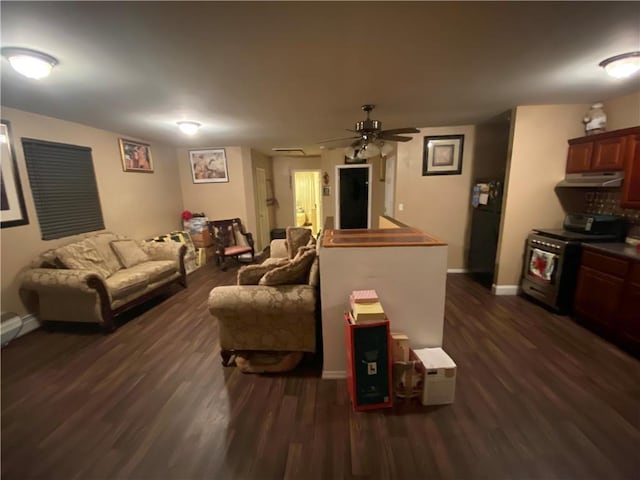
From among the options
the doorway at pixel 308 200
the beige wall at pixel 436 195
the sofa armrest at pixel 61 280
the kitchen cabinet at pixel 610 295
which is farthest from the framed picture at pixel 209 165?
the kitchen cabinet at pixel 610 295

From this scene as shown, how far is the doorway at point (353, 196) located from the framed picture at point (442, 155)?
1.80 meters

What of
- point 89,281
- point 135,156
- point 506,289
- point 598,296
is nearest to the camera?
point 598,296

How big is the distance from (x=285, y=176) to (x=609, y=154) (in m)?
6.27

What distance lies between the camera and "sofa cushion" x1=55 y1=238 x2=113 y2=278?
2938 millimetres

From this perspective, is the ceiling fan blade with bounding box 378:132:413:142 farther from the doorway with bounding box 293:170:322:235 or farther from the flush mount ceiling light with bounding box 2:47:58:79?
the doorway with bounding box 293:170:322:235

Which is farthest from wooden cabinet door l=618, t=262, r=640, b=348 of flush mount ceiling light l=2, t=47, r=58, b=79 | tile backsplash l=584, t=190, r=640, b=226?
flush mount ceiling light l=2, t=47, r=58, b=79

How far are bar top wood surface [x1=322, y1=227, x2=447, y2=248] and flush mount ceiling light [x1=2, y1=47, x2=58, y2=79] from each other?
88.2 inches

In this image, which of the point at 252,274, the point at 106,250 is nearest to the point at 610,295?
the point at 252,274

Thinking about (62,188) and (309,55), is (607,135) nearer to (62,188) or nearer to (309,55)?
(309,55)

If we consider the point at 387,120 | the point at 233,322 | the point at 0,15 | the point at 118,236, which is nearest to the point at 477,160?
the point at 387,120

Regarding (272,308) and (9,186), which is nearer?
(272,308)

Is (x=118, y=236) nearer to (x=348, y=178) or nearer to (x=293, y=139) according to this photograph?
(x=293, y=139)

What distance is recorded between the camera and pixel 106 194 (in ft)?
12.6

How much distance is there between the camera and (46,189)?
10.2 ft
